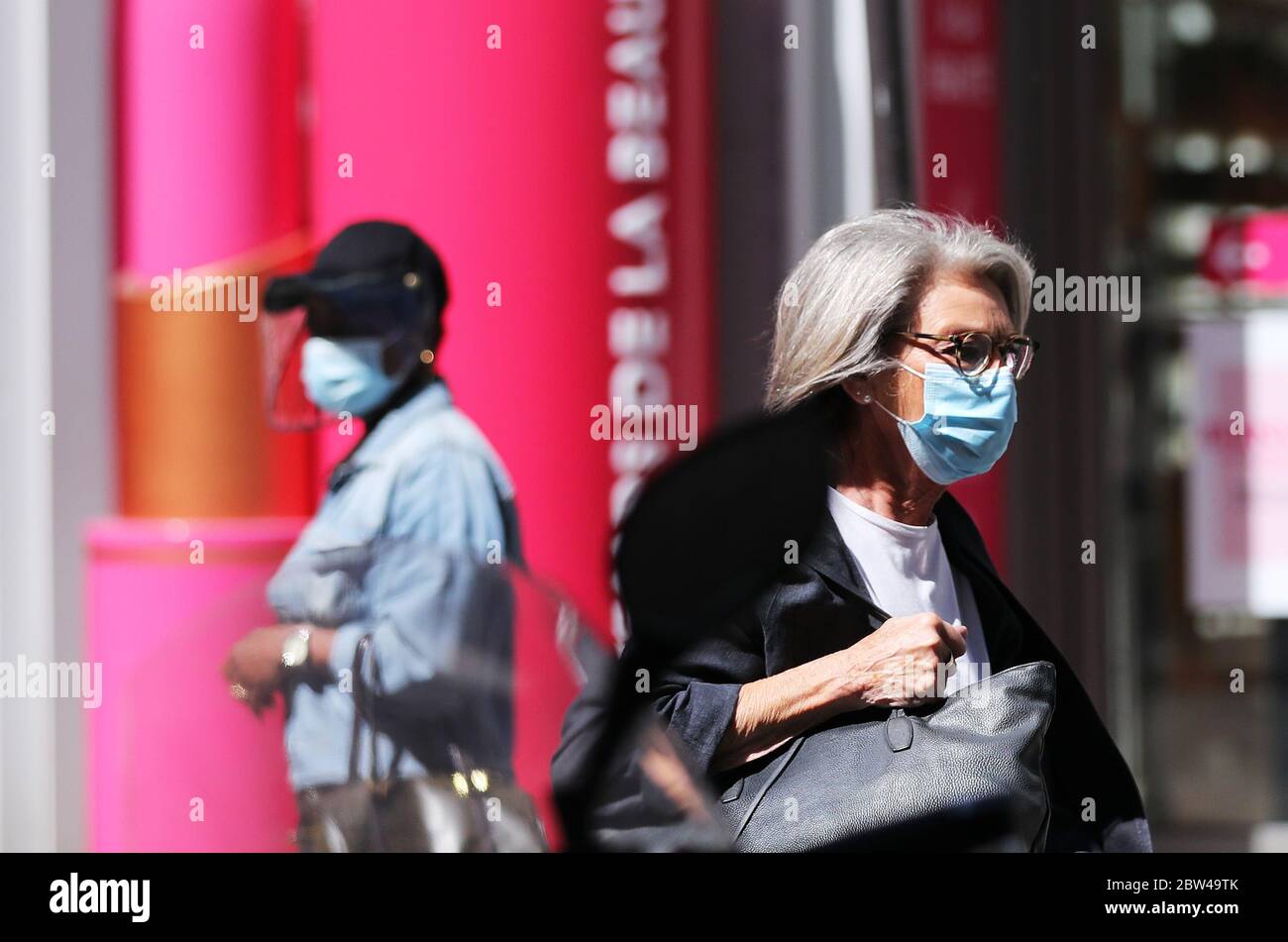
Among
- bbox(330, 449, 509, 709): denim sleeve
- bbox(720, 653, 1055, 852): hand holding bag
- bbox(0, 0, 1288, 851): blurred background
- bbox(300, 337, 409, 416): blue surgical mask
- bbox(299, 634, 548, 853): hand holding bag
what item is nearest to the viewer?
bbox(299, 634, 548, 853): hand holding bag

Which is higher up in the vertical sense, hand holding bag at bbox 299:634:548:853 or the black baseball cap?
the black baseball cap

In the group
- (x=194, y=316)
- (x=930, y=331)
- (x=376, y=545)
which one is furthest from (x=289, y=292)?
(x=930, y=331)

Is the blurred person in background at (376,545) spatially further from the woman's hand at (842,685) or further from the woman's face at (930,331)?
the woman's face at (930,331)

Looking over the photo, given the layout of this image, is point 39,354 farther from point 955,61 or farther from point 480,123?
point 955,61

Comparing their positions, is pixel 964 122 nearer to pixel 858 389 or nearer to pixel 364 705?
pixel 858 389

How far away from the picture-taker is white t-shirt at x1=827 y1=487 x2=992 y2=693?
94.7 inches

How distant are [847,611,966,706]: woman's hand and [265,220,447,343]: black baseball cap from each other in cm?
108

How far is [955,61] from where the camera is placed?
10.00 feet

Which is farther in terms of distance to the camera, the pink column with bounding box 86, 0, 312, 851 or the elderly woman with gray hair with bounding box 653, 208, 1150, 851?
the pink column with bounding box 86, 0, 312, 851

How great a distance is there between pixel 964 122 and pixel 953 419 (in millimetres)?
921

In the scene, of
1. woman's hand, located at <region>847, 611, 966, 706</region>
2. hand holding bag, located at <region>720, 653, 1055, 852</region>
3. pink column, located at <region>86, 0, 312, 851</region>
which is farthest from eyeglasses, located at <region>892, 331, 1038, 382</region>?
pink column, located at <region>86, 0, 312, 851</region>

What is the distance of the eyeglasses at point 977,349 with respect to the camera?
2381mm

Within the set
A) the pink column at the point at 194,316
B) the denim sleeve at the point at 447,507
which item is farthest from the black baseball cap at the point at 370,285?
the denim sleeve at the point at 447,507

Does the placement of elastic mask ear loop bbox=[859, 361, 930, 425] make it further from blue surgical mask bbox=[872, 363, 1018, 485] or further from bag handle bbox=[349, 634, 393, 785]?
bag handle bbox=[349, 634, 393, 785]
